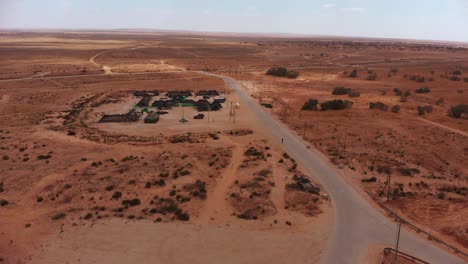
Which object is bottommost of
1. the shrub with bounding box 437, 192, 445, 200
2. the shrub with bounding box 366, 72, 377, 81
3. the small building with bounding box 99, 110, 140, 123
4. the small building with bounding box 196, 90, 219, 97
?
the shrub with bounding box 437, 192, 445, 200

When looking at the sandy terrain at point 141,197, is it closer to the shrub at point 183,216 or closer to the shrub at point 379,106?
the shrub at point 183,216

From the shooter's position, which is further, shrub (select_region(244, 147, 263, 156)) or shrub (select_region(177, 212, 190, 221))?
shrub (select_region(244, 147, 263, 156))

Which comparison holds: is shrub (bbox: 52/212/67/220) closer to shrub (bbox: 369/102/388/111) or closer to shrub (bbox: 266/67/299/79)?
shrub (bbox: 369/102/388/111)

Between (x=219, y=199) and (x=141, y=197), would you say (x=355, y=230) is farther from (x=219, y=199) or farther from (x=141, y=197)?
(x=141, y=197)

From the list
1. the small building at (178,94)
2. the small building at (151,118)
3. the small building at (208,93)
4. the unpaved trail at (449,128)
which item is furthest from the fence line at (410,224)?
the small building at (178,94)

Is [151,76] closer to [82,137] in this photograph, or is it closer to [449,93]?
[82,137]

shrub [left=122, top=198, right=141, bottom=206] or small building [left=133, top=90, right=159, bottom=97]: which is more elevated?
small building [left=133, top=90, right=159, bottom=97]

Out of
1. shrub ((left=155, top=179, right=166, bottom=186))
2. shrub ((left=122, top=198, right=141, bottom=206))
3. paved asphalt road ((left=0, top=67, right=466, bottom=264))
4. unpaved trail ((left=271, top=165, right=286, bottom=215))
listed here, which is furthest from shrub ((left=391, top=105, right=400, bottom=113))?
shrub ((left=122, top=198, right=141, bottom=206))
